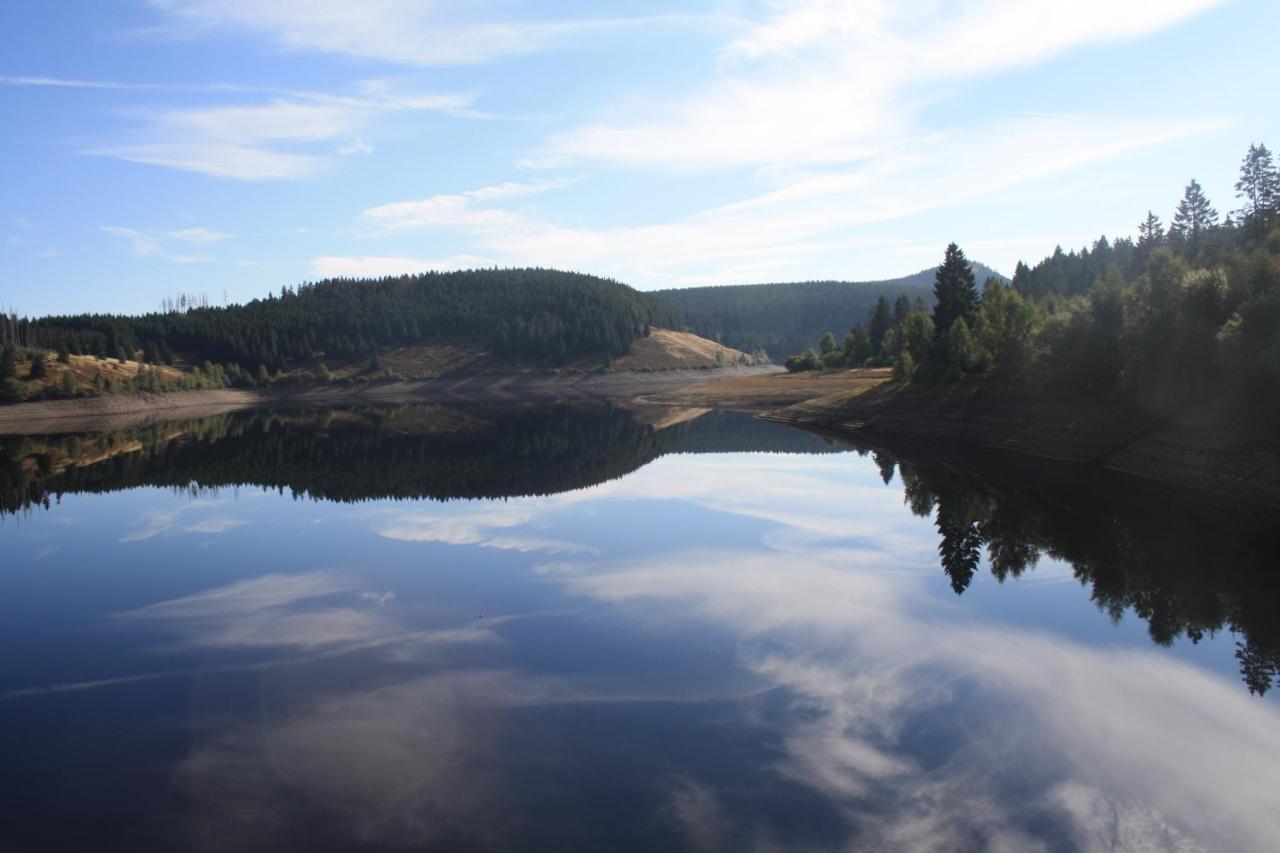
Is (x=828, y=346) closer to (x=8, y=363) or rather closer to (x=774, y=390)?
(x=774, y=390)

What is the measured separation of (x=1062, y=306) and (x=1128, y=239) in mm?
108335

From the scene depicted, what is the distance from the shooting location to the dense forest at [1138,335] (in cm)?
4106

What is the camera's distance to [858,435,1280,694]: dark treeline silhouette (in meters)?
22.3

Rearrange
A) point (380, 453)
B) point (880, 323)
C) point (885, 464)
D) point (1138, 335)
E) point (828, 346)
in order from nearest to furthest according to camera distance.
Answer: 1. point (1138, 335)
2. point (885, 464)
3. point (380, 453)
4. point (880, 323)
5. point (828, 346)

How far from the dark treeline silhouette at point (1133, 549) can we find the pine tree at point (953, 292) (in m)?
42.8

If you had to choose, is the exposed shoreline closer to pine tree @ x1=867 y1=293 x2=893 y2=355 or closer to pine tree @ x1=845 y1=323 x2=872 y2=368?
pine tree @ x1=845 y1=323 x2=872 y2=368

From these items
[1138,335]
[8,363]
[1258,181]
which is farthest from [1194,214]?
[8,363]

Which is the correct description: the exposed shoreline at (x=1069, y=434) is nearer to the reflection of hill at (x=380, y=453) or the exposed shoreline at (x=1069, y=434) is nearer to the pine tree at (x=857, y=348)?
the reflection of hill at (x=380, y=453)

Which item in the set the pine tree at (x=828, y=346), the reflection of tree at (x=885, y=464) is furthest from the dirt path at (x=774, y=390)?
the reflection of tree at (x=885, y=464)

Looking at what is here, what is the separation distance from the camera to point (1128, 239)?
549 ft

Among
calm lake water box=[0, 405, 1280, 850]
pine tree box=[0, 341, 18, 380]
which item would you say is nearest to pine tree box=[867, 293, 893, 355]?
calm lake water box=[0, 405, 1280, 850]

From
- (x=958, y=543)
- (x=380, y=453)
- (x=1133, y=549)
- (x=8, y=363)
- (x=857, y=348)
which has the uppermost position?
(x=8, y=363)

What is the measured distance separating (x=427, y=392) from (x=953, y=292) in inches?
4902

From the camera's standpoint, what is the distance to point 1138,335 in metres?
50.2
